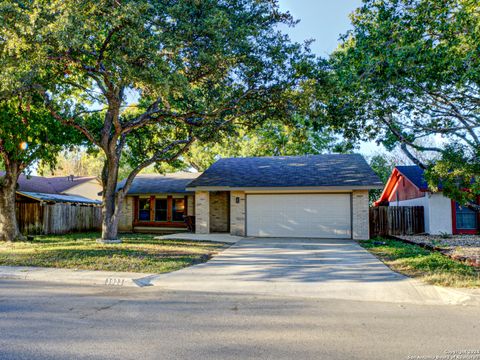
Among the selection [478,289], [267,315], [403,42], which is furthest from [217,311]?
[403,42]

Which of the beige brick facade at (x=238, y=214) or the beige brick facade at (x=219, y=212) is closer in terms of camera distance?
the beige brick facade at (x=238, y=214)

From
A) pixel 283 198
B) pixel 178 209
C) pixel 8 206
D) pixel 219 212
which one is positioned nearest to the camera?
pixel 8 206

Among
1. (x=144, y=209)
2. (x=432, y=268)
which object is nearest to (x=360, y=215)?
(x=432, y=268)

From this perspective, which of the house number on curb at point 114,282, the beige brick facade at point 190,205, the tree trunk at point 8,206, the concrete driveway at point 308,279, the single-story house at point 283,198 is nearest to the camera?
the concrete driveway at point 308,279

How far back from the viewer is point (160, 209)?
22.5m

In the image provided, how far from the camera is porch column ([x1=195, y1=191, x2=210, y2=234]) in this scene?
19156 millimetres

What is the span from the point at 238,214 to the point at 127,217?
789 centimetres

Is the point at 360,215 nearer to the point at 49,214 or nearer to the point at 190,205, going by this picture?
the point at 190,205

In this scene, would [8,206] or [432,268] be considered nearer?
[432,268]

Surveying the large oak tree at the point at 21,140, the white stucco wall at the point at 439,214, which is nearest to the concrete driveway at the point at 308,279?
the large oak tree at the point at 21,140

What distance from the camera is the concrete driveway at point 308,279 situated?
6.92m

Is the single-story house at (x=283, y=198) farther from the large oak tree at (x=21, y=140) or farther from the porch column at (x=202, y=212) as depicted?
the large oak tree at (x=21, y=140)

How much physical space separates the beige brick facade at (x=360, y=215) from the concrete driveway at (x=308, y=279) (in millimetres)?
5036

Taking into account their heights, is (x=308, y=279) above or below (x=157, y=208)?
below
